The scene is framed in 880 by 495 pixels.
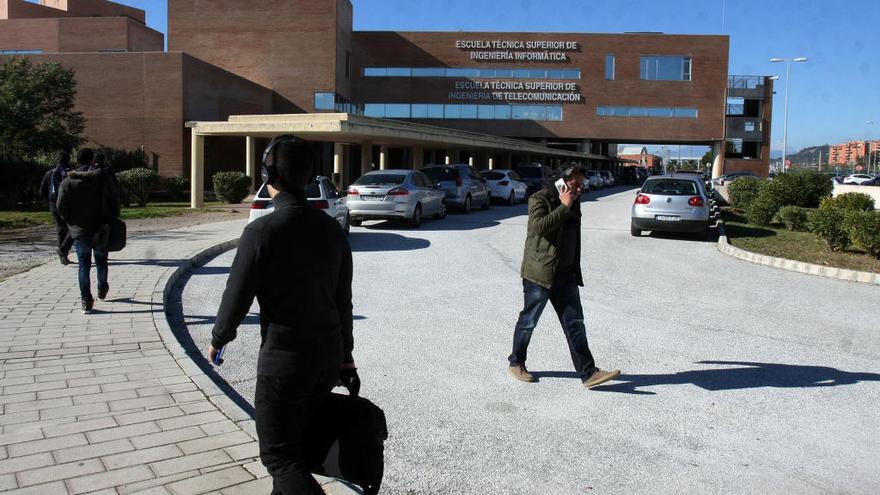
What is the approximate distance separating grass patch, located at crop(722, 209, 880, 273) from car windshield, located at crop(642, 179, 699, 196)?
151 centimetres

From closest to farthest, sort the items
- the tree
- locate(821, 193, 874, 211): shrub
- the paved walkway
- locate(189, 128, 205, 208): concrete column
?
the paved walkway, locate(821, 193, 874, 211): shrub, locate(189, 128, 205, 208): concrete column, the tree

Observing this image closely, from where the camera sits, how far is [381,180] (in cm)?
1962

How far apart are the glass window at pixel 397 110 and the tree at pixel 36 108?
109ft

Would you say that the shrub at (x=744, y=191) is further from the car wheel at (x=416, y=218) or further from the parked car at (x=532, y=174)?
the car wheel at (x=416, y=218)

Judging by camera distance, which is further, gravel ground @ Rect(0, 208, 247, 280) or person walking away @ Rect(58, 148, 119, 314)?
gravel ground @ Rect(0, 208, 247, 280)

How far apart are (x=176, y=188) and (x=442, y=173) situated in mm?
14545

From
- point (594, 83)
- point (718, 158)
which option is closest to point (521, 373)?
point (594, 83)

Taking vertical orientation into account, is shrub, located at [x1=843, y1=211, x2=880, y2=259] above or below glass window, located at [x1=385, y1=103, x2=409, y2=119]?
below

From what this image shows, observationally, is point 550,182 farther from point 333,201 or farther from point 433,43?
point 433,43

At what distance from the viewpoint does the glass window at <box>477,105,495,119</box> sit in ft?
225

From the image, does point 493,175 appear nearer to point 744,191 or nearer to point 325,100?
point 744,191

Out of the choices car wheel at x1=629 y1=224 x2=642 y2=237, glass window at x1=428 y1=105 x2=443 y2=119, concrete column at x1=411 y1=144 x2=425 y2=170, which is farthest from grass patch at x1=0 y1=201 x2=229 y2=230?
glass window at x1=428 y1=105 x2=443 y2=119

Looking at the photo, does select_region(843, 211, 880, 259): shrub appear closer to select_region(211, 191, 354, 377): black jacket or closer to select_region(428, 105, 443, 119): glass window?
select_region(211, 191, 354, 377): black jacket

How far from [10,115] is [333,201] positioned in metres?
27.2
